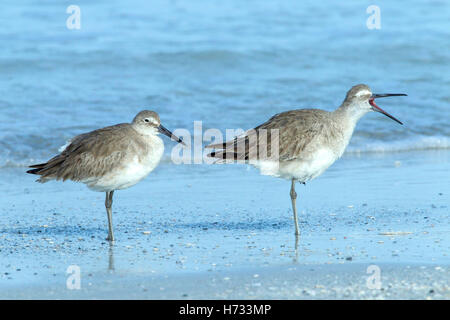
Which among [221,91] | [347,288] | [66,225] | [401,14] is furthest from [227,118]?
[401,14]

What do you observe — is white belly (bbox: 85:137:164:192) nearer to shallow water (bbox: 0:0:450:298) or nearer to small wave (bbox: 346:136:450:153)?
shallow water (bbox: 0:0:450:298)

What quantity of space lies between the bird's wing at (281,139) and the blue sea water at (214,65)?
355 centimetres

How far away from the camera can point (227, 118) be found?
39.0 ft


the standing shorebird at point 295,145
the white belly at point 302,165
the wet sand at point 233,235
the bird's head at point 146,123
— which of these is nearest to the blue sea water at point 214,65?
the wet sand at point 233,235

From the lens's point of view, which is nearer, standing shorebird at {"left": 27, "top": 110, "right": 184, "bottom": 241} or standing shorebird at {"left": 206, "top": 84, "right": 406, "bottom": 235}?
standing shorebird at {"left": 27, "top": 110, "right": 184, "bottom": 241}

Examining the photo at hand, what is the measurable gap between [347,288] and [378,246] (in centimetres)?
123

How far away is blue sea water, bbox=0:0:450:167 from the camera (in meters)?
11.7

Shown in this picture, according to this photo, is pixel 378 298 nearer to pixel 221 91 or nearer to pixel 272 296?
pixel 272 296

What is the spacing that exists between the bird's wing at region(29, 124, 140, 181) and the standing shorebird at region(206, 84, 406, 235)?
872 millimetres

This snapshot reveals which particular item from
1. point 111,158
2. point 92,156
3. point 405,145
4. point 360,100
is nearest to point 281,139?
point 360,100

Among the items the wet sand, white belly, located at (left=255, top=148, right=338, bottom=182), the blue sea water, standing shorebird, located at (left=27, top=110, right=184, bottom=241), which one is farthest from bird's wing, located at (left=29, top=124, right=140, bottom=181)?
the blue sea water

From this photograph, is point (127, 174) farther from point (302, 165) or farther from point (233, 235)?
point (302, 165)

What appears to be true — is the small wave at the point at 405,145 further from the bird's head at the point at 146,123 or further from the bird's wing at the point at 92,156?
the bird's wing at the point at 92,156
